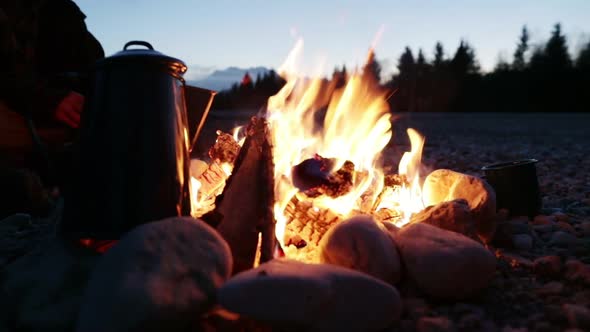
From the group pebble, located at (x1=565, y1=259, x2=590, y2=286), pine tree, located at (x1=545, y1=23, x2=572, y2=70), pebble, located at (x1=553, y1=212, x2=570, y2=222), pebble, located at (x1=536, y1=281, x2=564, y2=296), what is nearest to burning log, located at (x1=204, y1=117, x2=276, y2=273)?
pebble, located at (x1=536, y1=281, x2=564, y2=296)

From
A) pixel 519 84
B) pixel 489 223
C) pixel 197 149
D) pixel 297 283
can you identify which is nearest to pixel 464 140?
pixel 197 149

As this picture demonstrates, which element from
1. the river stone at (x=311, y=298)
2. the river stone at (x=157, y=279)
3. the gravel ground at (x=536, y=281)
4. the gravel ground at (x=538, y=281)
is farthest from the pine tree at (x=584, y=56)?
the river stone at (x=157, y=279)

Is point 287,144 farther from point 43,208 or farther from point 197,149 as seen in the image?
point 197,149

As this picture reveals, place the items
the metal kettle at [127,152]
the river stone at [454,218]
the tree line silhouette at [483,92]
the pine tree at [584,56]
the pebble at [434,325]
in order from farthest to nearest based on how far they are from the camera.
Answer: the pine tree at [584,56] < the tree line silhouette at [483,92] < the river stone at [454,218] < the metal kettle at [127,152] < the pebble at [434,325]

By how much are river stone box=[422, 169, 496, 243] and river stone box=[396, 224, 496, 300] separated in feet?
1.81

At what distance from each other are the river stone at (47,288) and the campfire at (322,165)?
653 mm

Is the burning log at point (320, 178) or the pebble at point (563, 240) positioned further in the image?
the pebble at point (563, 240)

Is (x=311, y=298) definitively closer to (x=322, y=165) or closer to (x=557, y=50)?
(x=322, y=165)

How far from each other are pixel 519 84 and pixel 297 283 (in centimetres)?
2688

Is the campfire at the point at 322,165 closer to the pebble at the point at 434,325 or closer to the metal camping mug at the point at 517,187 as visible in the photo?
the metal camping mug at the point at 517,187

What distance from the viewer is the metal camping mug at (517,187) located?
2.75m

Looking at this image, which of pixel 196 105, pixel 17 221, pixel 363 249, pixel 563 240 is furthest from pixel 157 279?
pixel 563 240

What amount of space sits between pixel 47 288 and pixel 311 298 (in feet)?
3.03

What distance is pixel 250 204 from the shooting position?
77.7 inches
